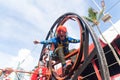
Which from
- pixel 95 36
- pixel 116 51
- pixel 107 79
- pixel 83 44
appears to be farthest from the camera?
pixel 116 51

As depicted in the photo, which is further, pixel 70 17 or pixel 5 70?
pixel 5 70

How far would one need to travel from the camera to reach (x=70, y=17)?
7316 mm

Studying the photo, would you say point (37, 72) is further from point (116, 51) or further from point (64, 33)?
point (116, 51)

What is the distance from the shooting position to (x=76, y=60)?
6.62 meters

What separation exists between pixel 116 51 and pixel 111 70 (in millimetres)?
738

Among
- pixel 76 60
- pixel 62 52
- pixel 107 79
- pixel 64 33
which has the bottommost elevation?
pixel 107 79

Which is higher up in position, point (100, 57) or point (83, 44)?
point (83, 44)

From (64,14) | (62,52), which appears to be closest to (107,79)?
Result: (62,52)

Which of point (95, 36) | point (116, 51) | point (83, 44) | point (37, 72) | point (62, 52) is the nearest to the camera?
point (95, 36)

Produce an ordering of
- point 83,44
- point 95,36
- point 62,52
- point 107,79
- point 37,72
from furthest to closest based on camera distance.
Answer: point 37,72, point 62,52, point 83,44, point 95,36, point 107,79

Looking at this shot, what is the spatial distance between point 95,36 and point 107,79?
1.02 m

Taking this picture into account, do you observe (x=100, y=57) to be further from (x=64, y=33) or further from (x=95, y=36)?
(x=64, y=33)

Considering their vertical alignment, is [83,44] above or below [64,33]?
below

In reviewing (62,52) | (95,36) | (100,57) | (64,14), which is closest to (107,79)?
(100,57)
